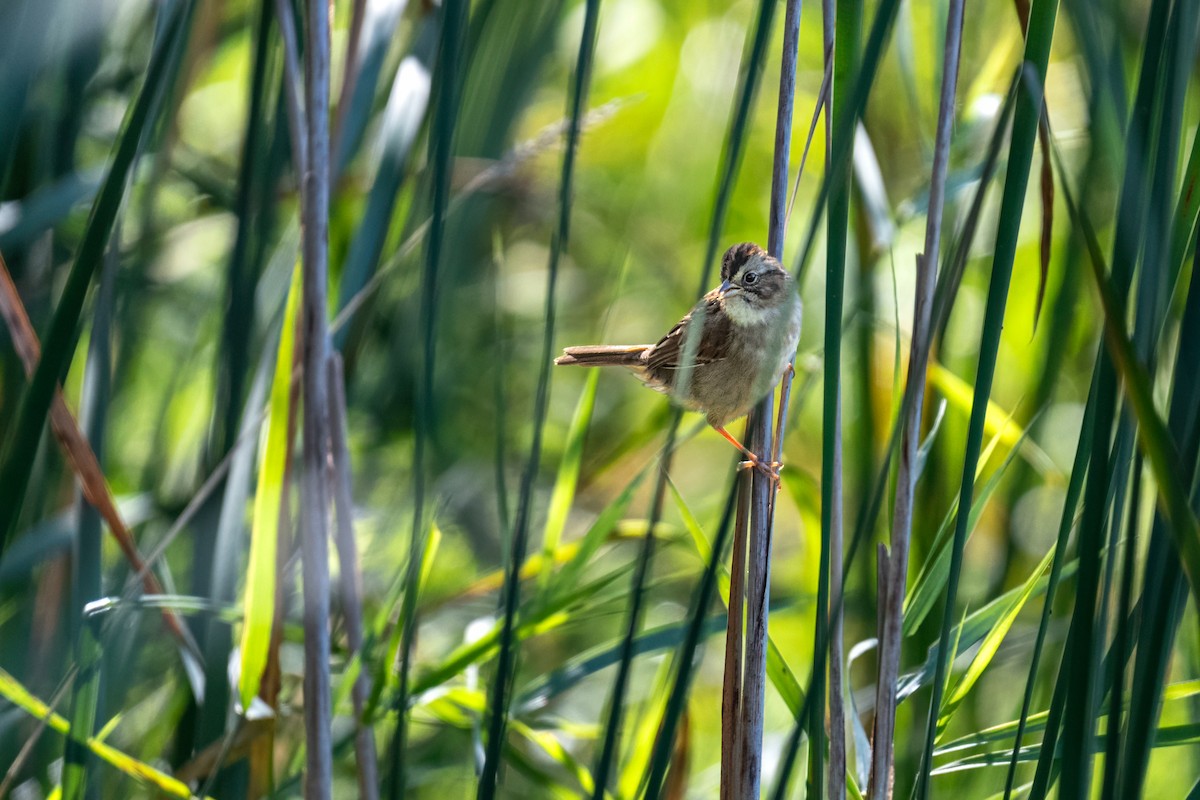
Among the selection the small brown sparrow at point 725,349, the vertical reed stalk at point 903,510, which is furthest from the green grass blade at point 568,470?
the vertical reed stalk at point 903,510

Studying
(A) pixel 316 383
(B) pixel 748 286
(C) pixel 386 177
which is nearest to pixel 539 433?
(A) pixel 316 383

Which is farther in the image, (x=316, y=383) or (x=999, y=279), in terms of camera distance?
(x=316, y=383)

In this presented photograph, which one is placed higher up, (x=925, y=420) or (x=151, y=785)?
(x=925, y=420)

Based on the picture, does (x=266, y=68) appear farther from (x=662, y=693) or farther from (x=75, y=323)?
(x=662, y=693)

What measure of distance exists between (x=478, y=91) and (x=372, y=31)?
0.81 feet

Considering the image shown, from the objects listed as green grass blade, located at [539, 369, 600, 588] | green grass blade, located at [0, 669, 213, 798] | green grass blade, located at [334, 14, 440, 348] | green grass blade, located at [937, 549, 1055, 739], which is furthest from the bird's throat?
green grass blade, located at [0, 669, 213, 798]

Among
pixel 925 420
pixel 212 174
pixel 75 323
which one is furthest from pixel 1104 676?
pixel 212 174

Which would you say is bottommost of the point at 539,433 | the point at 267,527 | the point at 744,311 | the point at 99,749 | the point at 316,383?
the point at 99,749

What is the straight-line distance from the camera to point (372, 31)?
1893mm

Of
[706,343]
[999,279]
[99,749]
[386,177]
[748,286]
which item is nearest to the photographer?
[999,279]

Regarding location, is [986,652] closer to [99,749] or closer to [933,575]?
[933,575]

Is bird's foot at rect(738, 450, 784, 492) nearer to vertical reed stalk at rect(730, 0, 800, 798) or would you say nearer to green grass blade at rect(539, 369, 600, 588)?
vertical reed stalk at rect(730, 0, 800, 798)

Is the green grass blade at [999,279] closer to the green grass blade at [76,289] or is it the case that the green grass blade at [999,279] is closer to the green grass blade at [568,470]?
the green grass blade at [568,470]

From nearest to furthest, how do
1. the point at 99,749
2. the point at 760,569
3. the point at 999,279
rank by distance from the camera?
the point at 999,279
the point at 760,569
the point at 99,749
